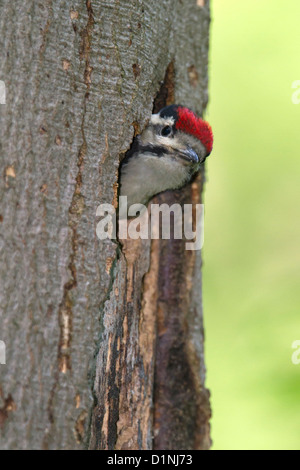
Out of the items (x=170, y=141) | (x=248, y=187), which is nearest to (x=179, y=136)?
(x=170, y=141)

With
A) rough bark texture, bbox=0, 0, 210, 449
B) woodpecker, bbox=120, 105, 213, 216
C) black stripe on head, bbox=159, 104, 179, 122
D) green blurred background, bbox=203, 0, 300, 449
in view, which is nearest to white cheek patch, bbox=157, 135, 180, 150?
woodpecker, bbox=120, 105, 213, 216

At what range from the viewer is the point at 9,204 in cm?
204

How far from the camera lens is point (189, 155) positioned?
3.04m

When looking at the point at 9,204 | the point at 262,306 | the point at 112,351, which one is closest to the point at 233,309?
the point at 262,306

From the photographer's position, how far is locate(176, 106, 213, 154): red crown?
2.97 m

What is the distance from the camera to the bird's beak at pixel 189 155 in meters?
3.03

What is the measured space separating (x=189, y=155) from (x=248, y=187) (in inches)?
40.1

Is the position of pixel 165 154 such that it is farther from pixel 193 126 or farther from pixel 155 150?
pixel 193 126

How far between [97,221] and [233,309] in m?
1.71

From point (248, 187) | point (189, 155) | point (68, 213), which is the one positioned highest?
point (248, 187)

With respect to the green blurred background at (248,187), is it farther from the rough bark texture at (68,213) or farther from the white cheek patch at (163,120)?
the rough bark texture at (68,213)

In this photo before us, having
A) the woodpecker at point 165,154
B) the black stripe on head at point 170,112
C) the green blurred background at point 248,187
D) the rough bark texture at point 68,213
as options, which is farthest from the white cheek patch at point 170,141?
the green blurred background at point 248,187

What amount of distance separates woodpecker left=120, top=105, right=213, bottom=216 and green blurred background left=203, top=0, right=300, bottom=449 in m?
0.68

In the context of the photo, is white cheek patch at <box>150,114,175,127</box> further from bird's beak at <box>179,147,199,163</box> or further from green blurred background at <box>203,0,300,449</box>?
green blurred background at <box>203,0,300,449</box>
